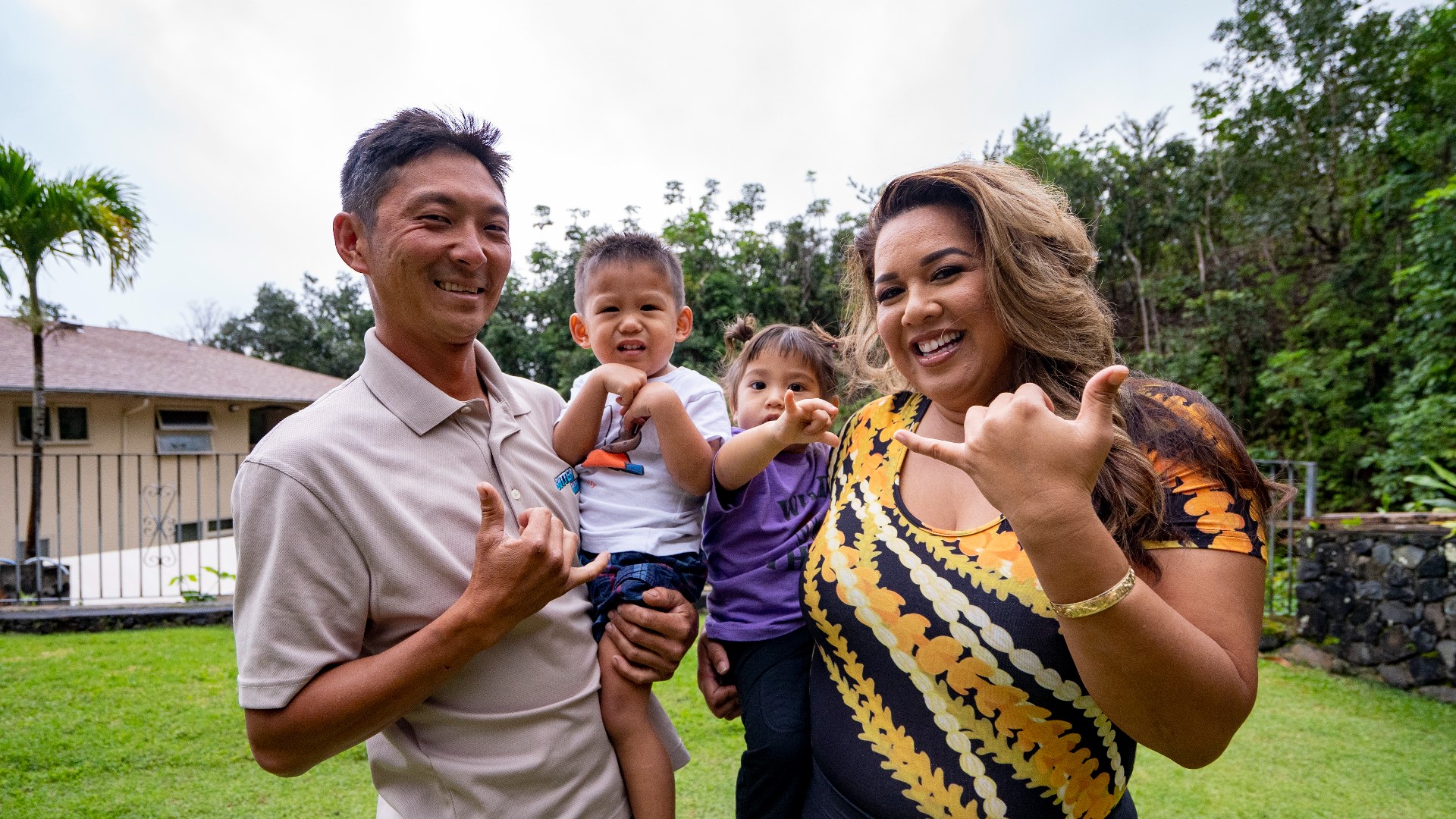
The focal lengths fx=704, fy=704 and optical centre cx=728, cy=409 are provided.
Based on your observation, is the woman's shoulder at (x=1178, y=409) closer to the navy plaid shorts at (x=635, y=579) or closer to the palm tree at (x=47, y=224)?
the navy plaid shorts at (x=635, y=579)

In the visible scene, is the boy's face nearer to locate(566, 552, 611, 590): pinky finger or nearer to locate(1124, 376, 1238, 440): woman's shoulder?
locate(566, 552, 611, 590): pinky finger

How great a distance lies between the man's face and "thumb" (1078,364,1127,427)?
117 cm

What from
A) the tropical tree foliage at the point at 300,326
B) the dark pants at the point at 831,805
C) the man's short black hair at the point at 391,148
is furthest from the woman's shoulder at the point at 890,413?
the tropical tree foliage at the point at 300,326

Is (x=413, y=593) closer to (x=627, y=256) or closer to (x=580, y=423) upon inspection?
(x=580, y=423)

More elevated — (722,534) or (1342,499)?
(722,534)

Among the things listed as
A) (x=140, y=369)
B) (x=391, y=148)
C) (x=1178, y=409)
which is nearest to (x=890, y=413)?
(x=1178, y=409)

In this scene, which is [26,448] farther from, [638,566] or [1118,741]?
[1118,741]

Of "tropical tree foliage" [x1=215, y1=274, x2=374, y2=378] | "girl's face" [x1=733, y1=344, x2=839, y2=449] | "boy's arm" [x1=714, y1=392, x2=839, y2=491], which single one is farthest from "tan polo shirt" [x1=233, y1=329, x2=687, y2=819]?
"tropical tree foliage" [x1=215, y1=274, x2=374, y2=378]

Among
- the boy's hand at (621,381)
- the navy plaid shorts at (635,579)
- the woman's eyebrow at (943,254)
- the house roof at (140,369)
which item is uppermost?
the house roof at (140,369)

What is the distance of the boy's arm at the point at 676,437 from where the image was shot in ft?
6.07

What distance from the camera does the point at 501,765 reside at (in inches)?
56.4

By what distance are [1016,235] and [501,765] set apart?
1.55m

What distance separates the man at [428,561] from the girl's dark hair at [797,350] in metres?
0.87

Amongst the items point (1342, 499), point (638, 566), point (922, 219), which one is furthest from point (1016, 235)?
point (1342, 499)
